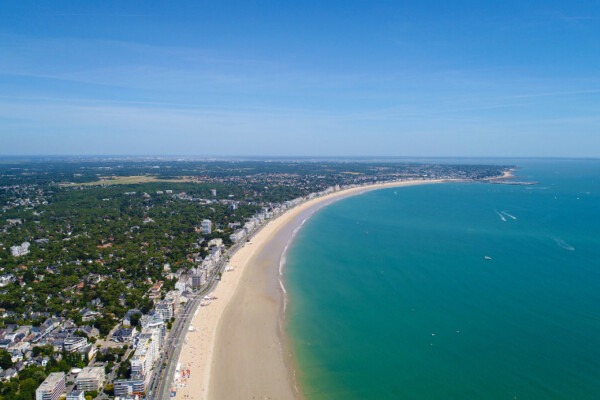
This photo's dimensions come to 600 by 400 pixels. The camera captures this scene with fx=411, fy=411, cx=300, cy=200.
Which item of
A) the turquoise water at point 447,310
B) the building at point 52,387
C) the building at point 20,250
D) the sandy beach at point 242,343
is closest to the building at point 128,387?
the sandy beach at point 242,343

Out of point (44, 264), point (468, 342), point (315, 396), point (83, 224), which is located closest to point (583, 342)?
point (468, 342)

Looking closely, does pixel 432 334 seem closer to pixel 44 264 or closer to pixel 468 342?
pixel 468 342

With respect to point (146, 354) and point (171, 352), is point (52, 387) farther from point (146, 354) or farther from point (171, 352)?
point (171, 352)

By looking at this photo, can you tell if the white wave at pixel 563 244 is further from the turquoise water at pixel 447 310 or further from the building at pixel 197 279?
the building at pixel 197 279

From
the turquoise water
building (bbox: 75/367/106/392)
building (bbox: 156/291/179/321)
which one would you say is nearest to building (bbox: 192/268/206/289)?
building (bbox: 156/291/179/321)

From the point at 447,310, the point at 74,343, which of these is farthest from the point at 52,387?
the point at 447,310

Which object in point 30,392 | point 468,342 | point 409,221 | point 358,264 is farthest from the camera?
point 409,221
